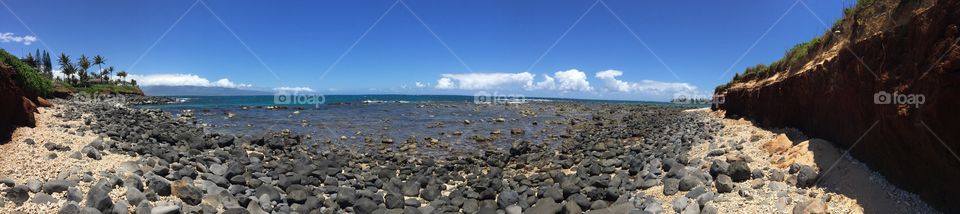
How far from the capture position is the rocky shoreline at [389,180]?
816 cm

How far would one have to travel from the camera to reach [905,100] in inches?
281

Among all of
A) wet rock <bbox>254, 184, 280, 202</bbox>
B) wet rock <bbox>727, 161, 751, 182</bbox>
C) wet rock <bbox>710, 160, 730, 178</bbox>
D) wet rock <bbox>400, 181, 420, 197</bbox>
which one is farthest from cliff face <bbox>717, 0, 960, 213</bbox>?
wet rock <bbox>254, 184, 280, 202</bbox>

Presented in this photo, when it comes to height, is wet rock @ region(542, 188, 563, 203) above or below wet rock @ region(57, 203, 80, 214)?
below

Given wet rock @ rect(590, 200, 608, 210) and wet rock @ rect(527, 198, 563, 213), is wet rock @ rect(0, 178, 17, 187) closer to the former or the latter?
wet rock @ rect(527, 198, 563, 213)

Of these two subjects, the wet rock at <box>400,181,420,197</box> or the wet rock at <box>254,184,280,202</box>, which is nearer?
the wet rock at <box>254,184,280,202</box>

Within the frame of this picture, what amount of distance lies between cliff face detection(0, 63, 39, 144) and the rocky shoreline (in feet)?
1.29

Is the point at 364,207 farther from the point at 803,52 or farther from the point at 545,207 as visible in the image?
the point at 803,52

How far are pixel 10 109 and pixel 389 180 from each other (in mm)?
9756

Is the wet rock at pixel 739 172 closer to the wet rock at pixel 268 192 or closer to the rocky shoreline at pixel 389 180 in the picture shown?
the rocky shoreline at pixel 389 180

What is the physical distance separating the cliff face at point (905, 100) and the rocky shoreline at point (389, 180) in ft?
1.83

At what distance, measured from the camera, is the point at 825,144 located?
10.2 meters

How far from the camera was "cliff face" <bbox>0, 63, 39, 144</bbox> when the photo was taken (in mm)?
11102

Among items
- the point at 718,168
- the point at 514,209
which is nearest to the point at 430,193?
the point at 514,209

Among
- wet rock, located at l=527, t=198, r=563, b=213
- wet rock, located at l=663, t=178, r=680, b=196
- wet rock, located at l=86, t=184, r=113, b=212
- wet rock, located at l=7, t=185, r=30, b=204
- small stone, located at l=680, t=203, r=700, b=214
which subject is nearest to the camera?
wet rock, located at l=7, t=185, r=30, b=204
